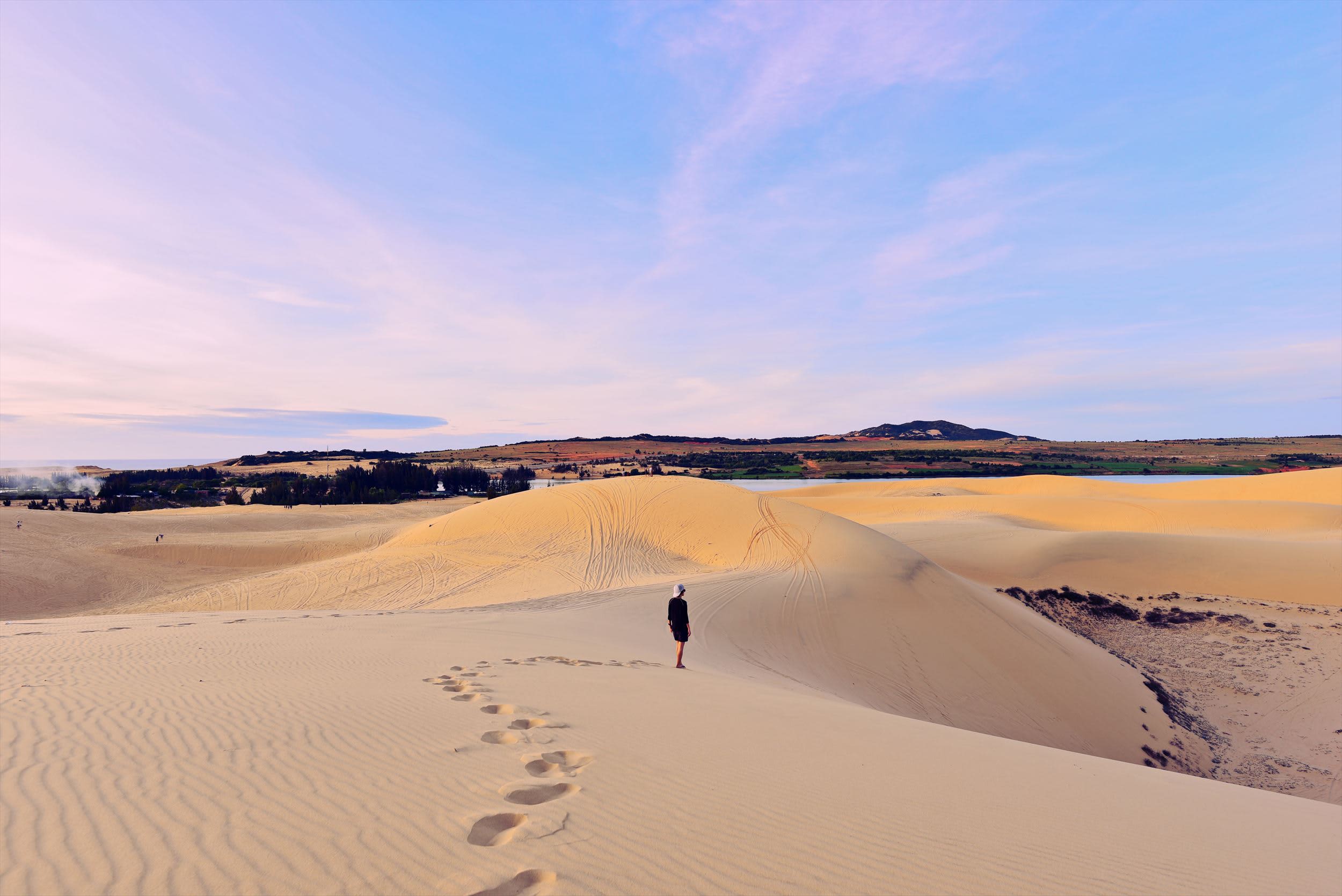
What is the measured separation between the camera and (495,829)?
3174 mm

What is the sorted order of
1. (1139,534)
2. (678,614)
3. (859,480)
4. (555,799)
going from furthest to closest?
(859,480) → (1139,534) → (678,614) → (555,799)

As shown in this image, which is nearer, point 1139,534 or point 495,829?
Result: point 495,829

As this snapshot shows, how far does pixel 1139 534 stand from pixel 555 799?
28790mm

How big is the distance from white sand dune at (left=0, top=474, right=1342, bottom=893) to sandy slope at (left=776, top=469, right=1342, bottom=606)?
934 cm

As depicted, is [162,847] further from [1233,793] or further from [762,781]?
[1233,793]

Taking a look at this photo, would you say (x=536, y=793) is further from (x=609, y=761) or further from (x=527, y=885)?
(x=527, y=885)

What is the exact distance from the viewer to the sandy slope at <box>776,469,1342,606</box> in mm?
21391

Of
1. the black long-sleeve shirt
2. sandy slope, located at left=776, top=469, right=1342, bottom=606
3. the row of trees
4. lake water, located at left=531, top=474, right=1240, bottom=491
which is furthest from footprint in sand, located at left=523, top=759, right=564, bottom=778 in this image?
lake water, located at left=531, top=474, right=1240, bottom=491

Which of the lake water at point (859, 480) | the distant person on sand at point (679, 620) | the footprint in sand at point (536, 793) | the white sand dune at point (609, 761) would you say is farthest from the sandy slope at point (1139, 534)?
the footprint in sand at point (536, 793)

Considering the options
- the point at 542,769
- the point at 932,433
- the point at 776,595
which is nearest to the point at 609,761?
the point at 542,769

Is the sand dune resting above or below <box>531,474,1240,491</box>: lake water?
below

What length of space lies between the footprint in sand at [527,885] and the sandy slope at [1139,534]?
73.9ft

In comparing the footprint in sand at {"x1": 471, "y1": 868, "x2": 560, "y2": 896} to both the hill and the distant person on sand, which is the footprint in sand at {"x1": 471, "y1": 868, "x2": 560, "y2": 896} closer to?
the distant person on sand

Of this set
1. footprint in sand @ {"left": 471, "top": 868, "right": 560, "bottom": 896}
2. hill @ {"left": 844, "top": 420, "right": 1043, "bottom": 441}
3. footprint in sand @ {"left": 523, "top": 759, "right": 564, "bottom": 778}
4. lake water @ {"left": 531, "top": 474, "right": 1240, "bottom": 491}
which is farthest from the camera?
hill @ {"left": 844, "top": 420, "right": 1043, "bottom": 441}
